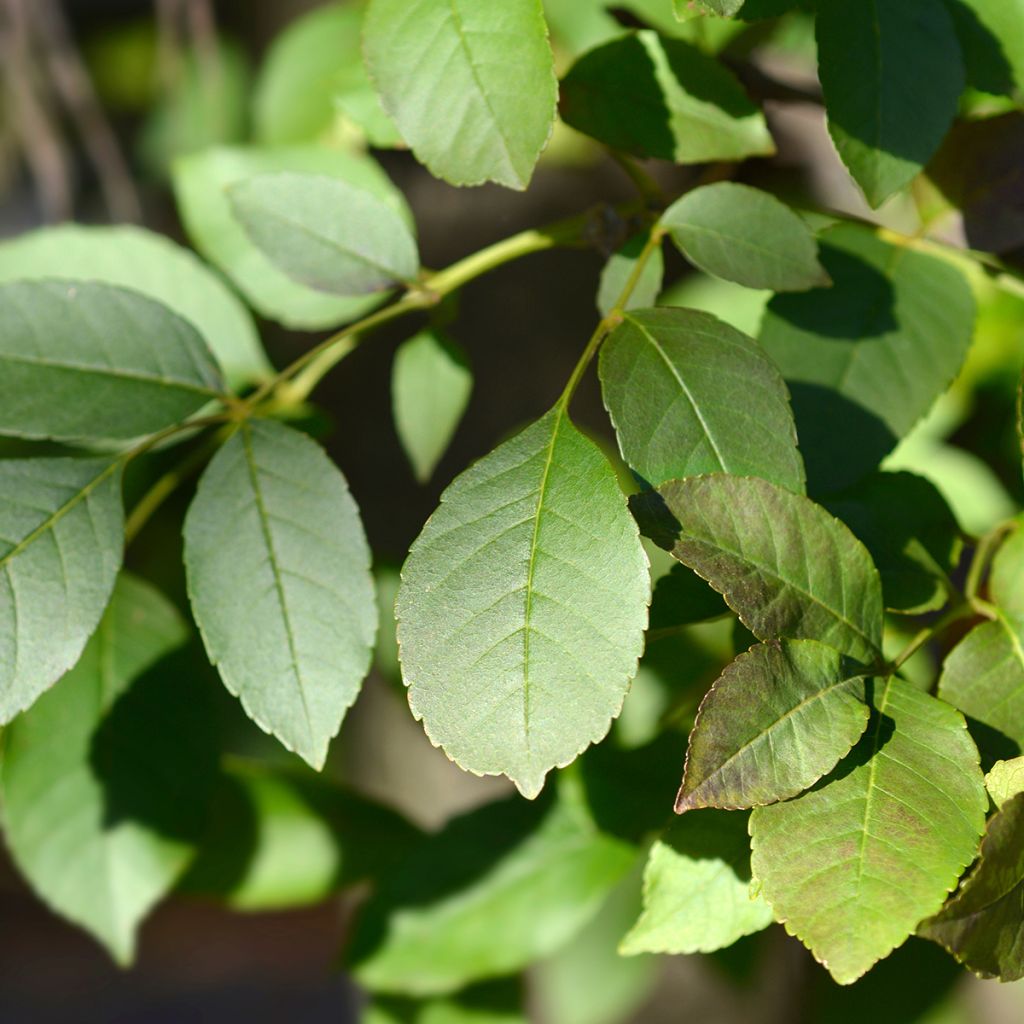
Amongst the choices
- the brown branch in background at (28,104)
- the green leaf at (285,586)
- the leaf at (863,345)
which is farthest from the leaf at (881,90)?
the brown branch in background at (28,104)

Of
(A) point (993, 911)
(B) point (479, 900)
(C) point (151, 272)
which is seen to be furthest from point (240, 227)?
(A) point (993, 911)

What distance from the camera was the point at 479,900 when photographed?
3.23ft

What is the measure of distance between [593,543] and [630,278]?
8.3 inches

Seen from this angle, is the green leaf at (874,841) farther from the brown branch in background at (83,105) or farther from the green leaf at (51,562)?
the brown branch in background at (83,105)

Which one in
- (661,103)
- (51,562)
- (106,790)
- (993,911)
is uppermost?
(661,103)

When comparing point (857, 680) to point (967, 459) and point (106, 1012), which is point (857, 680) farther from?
point (106, 1012)

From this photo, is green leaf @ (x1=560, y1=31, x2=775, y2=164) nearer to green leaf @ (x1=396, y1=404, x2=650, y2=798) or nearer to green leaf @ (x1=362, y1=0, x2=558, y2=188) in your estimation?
green leaf @ (x1=362, y1=0, x2=558, y2=188)

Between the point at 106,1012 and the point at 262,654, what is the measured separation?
125 inches

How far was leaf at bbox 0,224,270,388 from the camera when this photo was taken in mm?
957

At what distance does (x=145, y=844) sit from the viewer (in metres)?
0.85

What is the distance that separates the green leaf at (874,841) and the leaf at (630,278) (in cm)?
29

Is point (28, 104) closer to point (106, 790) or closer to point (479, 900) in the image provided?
point (106, 790)

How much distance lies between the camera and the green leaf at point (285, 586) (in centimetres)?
61

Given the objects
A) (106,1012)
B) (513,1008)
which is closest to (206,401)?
(513,1008)
